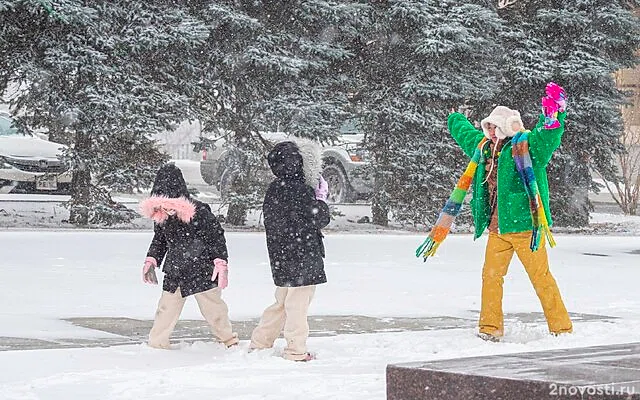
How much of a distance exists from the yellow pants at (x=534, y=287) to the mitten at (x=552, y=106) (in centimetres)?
85

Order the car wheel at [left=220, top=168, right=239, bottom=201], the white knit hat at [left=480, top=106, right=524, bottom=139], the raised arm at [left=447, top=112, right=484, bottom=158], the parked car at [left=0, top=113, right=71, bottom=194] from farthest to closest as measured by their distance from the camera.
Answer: the parked car at [left=0, top=113, right=71, bottom=194]
the car wheel at [left=220, top=168, right=239, bottom=201]
the raised arm at [left=447, top=112, right=484, bottom=158]
the white knit hat at [left=480, top=106, right=524, bottom=139]

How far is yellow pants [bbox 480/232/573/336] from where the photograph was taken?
8859 mm

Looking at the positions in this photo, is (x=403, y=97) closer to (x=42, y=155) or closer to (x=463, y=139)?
(x=42, y=155)

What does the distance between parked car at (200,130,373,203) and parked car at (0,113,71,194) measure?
2715 millimetres

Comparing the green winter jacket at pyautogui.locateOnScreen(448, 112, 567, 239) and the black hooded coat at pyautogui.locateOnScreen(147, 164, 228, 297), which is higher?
the green winter jacket at pyautogui.locateOnScreen(448, 112, 567, 239)

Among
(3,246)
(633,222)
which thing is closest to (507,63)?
(633,222)

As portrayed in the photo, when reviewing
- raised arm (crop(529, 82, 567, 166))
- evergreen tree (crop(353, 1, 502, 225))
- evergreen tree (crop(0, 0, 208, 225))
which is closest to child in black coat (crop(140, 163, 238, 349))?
raised arm (crop(529, 82, 567, 166))

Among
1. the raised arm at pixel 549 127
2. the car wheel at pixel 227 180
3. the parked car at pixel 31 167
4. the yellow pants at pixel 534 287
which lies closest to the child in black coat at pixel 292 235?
the yellow pants at pixel 534 287

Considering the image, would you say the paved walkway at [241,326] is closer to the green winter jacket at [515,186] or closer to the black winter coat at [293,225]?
the black winter coat at [293,225]

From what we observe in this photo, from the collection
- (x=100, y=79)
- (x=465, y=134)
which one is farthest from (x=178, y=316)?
(x=100, y=79)

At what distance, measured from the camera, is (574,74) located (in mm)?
21578

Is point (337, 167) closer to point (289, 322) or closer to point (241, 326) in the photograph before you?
point (241, 326)

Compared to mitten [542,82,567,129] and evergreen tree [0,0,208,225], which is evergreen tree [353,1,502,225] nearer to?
evergreen tree [0,0,208,225]

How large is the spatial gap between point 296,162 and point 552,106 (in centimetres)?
189
